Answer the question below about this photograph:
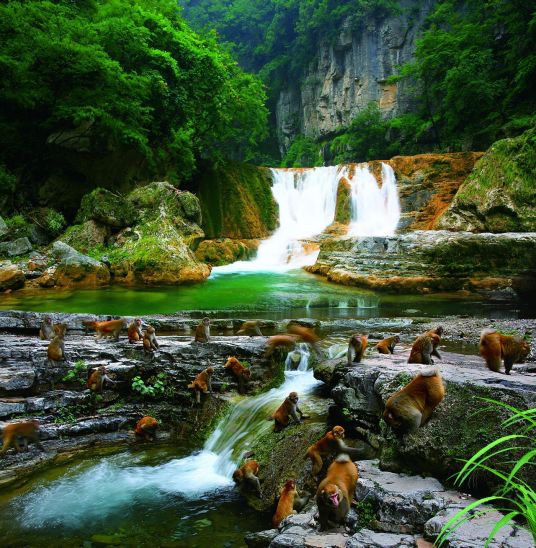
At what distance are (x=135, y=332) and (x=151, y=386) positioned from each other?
1.25 metres

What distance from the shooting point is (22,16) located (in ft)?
58.9

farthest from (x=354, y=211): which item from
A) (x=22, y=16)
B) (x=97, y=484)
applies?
(x=97, y=484)

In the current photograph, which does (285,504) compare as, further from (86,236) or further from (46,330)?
(86,236)

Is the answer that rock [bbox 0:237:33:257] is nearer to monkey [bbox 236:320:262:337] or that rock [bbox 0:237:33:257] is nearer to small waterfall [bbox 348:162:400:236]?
monkey [bbox 236:320:262:337]

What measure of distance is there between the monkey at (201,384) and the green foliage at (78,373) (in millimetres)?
1954

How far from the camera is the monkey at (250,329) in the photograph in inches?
408

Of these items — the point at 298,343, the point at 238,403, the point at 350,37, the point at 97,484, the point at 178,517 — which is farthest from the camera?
the point at 350,37

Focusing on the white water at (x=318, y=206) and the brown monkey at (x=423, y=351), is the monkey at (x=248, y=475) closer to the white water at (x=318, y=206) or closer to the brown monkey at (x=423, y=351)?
the brown monkey at (x=423, y=351)

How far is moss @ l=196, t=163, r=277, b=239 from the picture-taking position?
30231 mm

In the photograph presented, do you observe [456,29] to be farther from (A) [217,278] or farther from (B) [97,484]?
(B) [97,484]

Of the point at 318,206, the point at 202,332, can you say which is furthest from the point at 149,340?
the point at 318,206

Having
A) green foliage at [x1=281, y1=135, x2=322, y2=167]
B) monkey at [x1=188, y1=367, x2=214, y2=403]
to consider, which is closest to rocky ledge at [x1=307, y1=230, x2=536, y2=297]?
monkey at [x1=188, y1=367, x2=214, y2=403]

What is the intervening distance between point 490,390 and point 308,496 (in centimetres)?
243

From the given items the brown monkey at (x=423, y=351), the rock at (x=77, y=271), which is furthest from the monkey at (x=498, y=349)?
the rock at (x=77, y=271)
